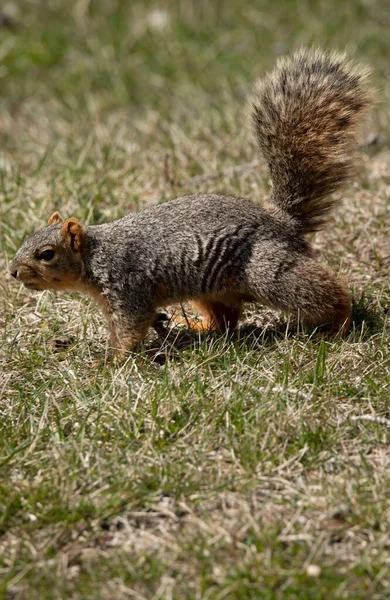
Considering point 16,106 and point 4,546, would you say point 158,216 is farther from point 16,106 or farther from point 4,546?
point 16,106

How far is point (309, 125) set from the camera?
4.30 metres

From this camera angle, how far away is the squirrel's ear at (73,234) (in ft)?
14.3

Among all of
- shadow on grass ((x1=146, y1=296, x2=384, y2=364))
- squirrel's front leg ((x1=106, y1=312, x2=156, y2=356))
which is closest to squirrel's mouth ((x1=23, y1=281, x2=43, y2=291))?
squirrel's front leg ((x1=106, y1=312, x2=156, y2=356))

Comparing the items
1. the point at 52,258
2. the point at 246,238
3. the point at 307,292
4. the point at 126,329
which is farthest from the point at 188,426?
the point at 52,258

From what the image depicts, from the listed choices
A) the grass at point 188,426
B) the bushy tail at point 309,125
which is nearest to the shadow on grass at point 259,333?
the grass at point 188,426

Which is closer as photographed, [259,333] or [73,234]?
A: [73,234]

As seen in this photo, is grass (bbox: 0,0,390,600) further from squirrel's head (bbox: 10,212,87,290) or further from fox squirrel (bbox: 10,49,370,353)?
squirrel's head (bbox: 10,212,87,290)

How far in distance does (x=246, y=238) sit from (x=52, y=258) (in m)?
0.96

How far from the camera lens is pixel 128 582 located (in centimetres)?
283

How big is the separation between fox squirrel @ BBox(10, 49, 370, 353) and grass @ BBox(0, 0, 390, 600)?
0.23 metres

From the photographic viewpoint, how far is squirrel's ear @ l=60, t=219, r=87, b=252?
4363 mm

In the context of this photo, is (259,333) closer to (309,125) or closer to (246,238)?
(246,238)

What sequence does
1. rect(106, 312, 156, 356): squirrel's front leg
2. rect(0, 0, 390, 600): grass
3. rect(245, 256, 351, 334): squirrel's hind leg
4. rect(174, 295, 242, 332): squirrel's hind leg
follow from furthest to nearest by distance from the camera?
rect(174, 295, 242, 332): squirrel's hind leg → rect(106, 312, 156, 356): squirrel's front leg → rect(245, 256, 351, 334): squirrel's hind leg → rect(0, 0, 390, 600): grass

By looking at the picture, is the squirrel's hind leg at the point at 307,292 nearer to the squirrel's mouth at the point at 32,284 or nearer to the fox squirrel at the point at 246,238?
the fox squirrel at the point at 246,238
